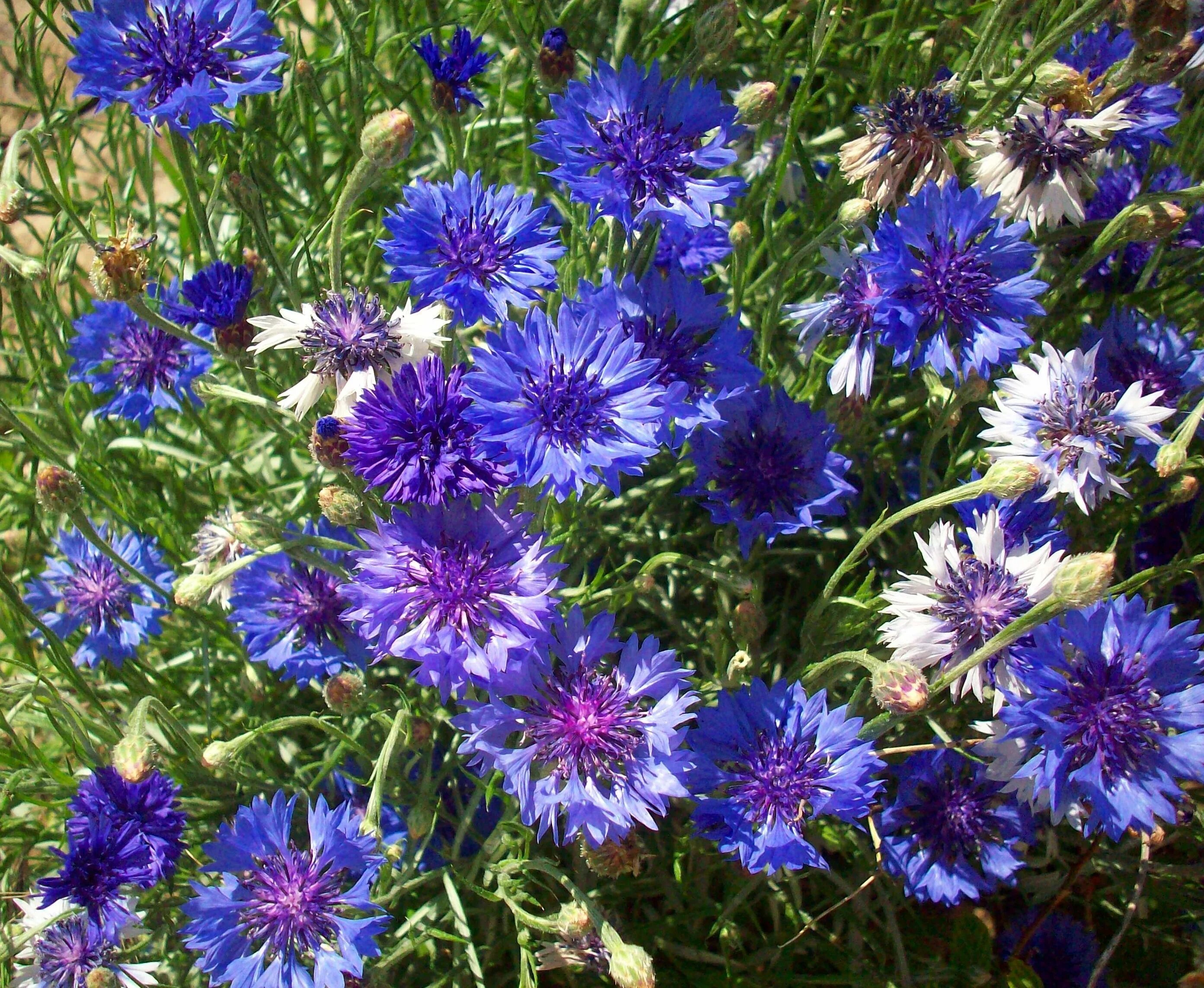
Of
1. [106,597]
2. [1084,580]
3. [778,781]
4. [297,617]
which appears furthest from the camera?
[106,597]

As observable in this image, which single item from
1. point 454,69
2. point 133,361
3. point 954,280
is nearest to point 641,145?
point 454,69

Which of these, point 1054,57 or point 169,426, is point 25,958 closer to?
point 169,426

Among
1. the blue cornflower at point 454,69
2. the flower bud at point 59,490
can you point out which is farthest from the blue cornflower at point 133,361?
the blue cornflower at point 454,69

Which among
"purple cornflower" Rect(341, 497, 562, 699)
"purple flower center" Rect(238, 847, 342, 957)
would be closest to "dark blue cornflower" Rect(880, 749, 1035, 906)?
"purple cornflower" Rect(341, 497, 562, 699)

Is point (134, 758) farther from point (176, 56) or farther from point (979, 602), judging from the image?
point (979, 602)

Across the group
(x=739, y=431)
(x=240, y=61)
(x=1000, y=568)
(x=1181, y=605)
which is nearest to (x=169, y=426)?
(x=240, y=61)

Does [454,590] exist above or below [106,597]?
below
